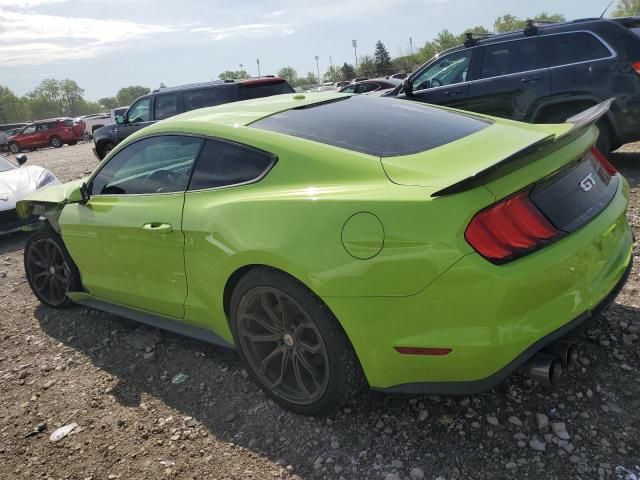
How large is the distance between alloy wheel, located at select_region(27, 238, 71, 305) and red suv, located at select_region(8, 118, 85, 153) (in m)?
30.0

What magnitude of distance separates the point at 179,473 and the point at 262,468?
399 millimetres

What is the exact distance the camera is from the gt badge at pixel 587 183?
98.2 inches

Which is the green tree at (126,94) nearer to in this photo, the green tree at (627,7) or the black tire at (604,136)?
the green tree at (627,7)

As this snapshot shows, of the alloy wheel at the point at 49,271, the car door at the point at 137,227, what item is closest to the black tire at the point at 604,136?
the car door at the point at 137,227

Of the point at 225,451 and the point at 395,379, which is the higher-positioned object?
the point at 395,379

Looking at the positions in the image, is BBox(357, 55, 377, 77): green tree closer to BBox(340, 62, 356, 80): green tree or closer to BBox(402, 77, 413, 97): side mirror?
BBox(340, 62, 356, 80): green tree

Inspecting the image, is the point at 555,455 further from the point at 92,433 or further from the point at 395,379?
the point at 92,433

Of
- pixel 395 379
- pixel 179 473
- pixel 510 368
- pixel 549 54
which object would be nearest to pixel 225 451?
pixel 179 473

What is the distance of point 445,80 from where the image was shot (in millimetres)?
7320

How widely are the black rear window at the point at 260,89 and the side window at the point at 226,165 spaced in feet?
19.9

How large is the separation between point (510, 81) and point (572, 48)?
29.2 inches

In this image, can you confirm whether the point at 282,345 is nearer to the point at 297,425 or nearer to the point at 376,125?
the point at 297,425

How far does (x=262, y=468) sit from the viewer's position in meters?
2.47

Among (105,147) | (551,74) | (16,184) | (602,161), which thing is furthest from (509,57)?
(105,147)
